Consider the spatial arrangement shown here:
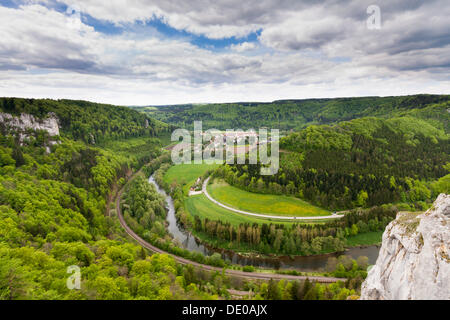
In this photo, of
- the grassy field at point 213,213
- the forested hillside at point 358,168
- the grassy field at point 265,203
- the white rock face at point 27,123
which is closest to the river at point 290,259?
the grassy field at point 213,213

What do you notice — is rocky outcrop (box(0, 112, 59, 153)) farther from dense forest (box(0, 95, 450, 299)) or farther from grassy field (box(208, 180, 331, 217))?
grassy field (box(208, 180, 331, 217))

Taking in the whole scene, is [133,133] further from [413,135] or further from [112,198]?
[413,135]

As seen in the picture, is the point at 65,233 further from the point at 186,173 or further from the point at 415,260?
the point at 186,173

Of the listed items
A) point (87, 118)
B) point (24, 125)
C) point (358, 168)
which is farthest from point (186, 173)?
point (87, 118)

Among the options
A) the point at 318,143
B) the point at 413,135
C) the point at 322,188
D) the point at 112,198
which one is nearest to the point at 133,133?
the point at 112,198

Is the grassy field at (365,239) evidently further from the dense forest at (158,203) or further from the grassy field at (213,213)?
the grassy field at (213,213)

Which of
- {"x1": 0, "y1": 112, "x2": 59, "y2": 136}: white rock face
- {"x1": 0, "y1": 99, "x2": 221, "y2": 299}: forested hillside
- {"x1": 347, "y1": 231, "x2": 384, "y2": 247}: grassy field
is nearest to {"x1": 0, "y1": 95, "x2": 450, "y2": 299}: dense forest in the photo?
{"x1": 0, "y1": 99, "x2": 221, "y2": 299}: forested hillside
